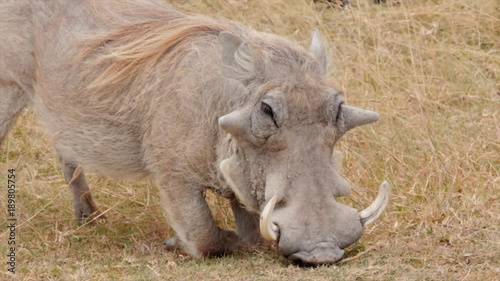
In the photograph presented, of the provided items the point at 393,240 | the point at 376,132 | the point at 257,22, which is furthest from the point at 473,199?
the point at 257,22

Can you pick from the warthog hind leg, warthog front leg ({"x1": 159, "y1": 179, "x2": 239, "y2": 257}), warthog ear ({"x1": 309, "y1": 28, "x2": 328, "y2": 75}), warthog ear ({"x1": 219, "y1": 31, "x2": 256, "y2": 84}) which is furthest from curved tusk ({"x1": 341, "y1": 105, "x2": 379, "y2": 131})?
the warthog hind leg

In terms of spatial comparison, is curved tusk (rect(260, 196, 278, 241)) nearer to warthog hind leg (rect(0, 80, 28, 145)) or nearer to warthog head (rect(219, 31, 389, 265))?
warthog head (rect(219, 31, 389, 265))

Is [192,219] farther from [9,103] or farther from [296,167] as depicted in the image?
[9,103]

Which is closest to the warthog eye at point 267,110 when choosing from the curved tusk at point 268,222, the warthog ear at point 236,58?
the warthog ear at point 236,58

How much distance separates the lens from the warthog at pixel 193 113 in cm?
438

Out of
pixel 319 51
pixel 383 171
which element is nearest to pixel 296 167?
pixel 319 51

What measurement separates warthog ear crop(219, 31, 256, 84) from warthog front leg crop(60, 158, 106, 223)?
127cm

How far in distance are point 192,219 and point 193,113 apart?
0.45 metres

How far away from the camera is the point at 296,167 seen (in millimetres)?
4379

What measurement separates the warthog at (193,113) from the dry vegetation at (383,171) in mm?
197

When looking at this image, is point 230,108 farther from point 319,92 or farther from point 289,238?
point 289,238

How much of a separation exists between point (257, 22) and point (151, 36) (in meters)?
2.59

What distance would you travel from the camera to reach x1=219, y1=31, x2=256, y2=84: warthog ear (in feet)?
15.1

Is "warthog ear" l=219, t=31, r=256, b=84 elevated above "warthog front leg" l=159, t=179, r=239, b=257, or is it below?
above
